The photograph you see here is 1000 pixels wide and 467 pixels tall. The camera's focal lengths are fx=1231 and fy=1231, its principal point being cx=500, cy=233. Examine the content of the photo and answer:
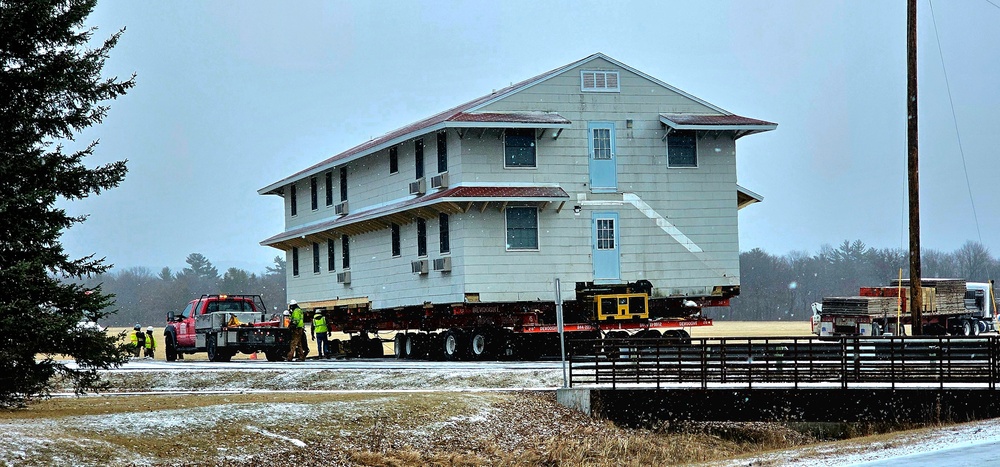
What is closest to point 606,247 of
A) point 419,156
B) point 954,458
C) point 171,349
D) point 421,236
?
point 421,236

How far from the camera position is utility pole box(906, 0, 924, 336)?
3009 centimetres

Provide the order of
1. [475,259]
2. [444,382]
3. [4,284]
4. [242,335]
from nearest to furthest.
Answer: [4,284] < [444,382] < [475,259] < [242,335]

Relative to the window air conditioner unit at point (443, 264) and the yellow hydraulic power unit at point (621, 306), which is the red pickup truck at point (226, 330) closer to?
the window air conditioner unit at point (443, 264)

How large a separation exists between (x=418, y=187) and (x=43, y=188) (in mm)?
22002

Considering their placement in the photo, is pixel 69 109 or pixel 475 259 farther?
pixel 475 259

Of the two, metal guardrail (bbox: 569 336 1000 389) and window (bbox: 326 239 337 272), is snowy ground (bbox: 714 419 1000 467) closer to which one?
metal guardrail (bbox: 569 336 1000 389)

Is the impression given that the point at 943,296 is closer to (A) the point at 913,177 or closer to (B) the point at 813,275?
(A) the point at 913,177

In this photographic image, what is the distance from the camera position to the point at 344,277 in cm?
4616

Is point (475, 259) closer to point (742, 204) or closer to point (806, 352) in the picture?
point (742, 204)

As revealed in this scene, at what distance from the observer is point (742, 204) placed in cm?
4222

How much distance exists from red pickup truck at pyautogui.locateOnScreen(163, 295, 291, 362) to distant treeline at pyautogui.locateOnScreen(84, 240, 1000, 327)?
4091 inches

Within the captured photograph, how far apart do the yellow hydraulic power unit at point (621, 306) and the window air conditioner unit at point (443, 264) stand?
15.1 ft

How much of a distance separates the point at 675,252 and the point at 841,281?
149813mm

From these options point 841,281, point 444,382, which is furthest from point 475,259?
point 841,281
